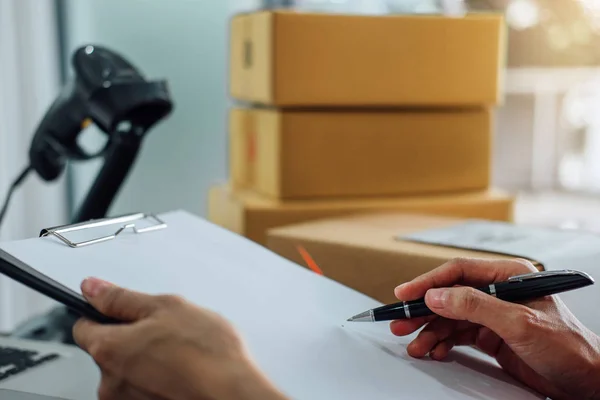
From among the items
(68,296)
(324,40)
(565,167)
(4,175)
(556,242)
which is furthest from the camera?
(565,167)

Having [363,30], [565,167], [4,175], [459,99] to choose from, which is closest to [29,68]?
[4,175]

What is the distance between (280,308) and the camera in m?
0.54

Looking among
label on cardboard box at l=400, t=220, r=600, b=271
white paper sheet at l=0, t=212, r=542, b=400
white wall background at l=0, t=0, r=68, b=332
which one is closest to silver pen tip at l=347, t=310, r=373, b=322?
white paper sheet at l=0, t=212, r=542, b=400

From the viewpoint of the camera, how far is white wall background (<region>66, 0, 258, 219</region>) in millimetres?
1404

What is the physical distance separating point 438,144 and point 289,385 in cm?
67

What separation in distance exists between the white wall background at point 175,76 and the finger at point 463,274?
0.90 metres

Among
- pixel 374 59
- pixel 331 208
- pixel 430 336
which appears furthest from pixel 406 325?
pixel 374 59

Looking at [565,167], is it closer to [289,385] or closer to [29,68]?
[29,68]

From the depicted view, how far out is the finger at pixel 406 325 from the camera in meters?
0.58

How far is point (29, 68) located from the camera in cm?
132

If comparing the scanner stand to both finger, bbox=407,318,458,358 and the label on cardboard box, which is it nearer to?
the label on cardboard box

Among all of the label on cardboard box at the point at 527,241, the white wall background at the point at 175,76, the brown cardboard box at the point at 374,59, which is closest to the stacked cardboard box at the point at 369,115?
the brown cardboard box at the point at 374,59

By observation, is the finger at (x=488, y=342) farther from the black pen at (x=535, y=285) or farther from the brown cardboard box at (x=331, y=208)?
the brown cardboard box at (x=331, y=208)

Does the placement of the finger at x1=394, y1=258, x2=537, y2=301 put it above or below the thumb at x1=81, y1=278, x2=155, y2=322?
below
